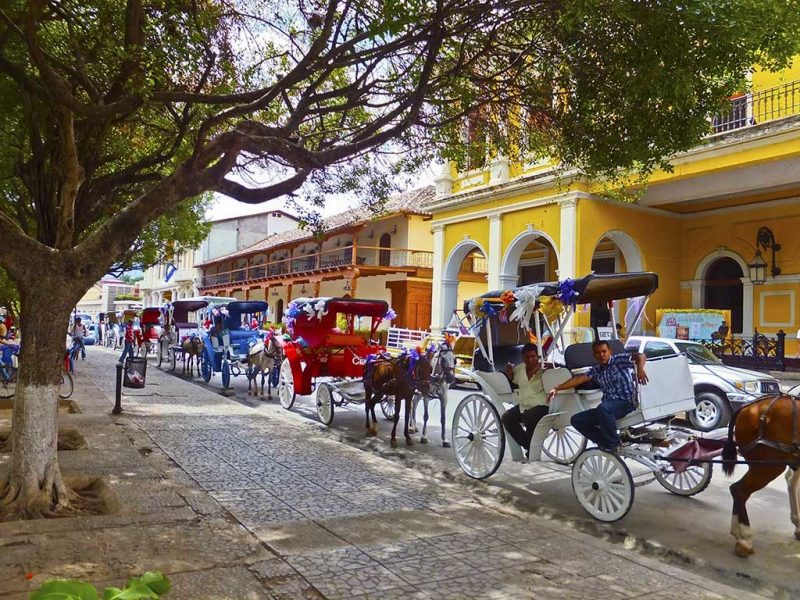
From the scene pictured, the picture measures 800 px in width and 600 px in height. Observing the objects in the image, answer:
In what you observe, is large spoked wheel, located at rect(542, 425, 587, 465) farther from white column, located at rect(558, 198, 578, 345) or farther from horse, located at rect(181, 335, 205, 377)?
horse, located at rect(181, 335, 205, 377)

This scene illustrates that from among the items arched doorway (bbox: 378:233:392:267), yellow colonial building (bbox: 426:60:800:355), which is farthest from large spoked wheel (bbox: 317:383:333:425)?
arched doorway (bbox: 378:233:392:267)

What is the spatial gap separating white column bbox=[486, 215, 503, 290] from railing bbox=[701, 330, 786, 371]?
21.3 ft

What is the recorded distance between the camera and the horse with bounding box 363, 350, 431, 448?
944cm

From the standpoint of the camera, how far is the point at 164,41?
6.44 m

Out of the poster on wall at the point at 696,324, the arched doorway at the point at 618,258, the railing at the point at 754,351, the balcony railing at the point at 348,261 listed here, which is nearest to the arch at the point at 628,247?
the arched doorway at the point at 618,258

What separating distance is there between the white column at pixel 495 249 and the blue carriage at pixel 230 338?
7775mm

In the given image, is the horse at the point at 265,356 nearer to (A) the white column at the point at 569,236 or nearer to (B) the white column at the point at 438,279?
(A) the white column at the point at 569,236

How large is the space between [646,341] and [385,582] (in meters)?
9.73

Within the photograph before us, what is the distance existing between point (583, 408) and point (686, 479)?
132 cm

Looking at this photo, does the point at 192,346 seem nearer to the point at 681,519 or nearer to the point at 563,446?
the point at 563,446

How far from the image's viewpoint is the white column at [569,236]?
1828 cm

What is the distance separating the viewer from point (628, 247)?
19.6 metres

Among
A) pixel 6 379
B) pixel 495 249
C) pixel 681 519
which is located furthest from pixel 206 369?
pixel 681 519

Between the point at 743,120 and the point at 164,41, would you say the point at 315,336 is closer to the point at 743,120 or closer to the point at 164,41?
the point at 164,41
